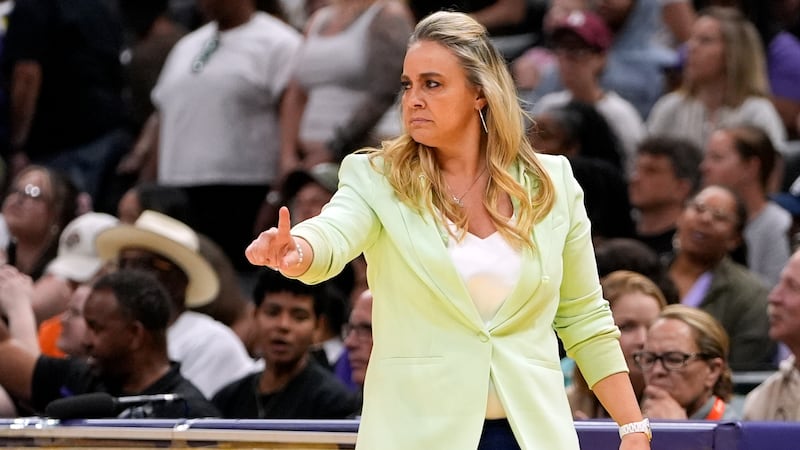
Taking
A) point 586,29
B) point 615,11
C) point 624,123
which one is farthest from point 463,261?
point 615,11

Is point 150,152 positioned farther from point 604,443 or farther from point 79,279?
point 604,443

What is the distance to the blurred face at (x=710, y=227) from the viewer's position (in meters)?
7.45

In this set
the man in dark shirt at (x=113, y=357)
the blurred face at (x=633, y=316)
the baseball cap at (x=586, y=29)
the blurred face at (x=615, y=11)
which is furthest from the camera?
the blurred face at (x=615, y=11)

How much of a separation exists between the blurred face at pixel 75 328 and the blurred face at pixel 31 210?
1844mm

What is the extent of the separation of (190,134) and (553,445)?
6057 millimetres

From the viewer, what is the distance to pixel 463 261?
351 cm

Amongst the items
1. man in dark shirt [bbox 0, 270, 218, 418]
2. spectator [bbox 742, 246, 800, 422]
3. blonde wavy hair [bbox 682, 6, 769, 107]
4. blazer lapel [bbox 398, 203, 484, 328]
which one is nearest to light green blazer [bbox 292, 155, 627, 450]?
blazer lapel [bbox 398, 203, 484, 328]

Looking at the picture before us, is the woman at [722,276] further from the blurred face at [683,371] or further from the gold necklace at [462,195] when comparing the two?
the gold necklace at [462,195]

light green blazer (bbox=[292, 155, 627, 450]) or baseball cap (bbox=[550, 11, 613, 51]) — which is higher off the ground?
baseball cap (bbox=[550, 11, 613, 51])

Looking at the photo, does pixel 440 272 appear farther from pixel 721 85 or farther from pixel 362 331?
pixel 721 85

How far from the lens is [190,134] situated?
9297 mm

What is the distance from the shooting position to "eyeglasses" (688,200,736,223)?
7.45 metres

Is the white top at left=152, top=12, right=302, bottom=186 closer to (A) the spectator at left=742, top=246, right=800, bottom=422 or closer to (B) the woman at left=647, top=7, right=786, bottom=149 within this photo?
(B) the woman at left=647, top=7, right=786, bottom=149

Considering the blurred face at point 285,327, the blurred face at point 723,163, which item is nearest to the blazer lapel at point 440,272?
the blurred face at point 285,327
